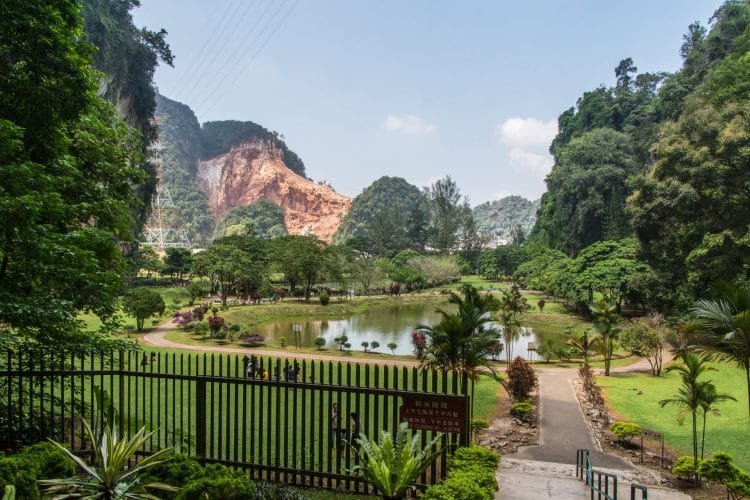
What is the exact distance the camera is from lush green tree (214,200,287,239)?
12750 centimetres

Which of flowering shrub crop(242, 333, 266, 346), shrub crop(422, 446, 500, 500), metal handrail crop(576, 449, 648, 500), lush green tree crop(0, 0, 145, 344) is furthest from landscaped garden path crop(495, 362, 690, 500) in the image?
flowering shrub crop(242, 333, 266, 346)

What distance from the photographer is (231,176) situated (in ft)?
486

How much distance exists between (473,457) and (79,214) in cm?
710

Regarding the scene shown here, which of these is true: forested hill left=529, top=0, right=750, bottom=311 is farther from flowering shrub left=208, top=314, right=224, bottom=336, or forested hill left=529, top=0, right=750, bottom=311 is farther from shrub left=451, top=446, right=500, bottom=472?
flowering shrub left=208, top=314, right=224, bottom=336

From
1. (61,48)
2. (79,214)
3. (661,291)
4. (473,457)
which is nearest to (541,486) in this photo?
(473,457)

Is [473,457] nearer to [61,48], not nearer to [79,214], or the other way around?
[79,214]

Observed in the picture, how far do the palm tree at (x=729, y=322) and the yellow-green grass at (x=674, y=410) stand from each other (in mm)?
2797

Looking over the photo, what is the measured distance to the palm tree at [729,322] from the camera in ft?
26.3

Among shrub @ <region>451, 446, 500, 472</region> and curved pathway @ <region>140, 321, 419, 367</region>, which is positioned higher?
shrub @ <region>451, 446, 500, 472</region>

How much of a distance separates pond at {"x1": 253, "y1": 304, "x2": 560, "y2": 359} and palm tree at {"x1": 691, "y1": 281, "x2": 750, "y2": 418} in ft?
64.0

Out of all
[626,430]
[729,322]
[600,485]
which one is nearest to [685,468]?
[626,430]

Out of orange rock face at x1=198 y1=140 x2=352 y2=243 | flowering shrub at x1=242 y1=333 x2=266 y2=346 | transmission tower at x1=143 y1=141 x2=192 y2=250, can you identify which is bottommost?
flowering shrub at x1=242 y1=333 x2=266 y2=346

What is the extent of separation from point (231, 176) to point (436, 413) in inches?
5964

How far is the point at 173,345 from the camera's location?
78.6 ft
